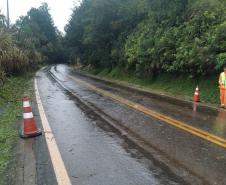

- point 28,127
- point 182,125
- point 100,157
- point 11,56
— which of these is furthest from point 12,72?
point 100,157

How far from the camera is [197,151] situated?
7.14m

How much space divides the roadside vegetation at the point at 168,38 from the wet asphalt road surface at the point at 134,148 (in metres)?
4.96

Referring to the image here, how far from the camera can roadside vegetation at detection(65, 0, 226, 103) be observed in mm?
17047

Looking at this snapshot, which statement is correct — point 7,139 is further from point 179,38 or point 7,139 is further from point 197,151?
point 179,38

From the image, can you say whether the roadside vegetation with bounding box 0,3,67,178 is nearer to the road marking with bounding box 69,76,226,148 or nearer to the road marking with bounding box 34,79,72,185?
the road marking with bounding box 34,79,72,185

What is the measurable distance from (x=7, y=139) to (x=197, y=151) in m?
4.46

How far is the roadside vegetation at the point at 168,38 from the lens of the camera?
55.9ft

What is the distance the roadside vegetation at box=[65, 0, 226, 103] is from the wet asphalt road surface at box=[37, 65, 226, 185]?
496cm

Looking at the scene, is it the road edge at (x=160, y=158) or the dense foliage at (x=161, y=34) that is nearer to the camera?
the road edge at (x=160, y=158)

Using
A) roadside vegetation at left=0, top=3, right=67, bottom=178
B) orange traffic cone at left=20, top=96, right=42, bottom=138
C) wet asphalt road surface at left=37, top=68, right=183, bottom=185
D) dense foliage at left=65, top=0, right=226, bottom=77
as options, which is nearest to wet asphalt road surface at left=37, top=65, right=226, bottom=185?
wet asphalt road surface at left=37, top=68, right=183, bottom=185

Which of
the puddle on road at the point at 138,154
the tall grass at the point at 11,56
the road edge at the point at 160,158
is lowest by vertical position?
the puddle on road at the point at 138,154

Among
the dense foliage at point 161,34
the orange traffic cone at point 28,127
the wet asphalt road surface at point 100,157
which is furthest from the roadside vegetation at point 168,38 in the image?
the orange traffic cone at point 28,127

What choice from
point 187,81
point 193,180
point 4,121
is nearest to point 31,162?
point 193,180

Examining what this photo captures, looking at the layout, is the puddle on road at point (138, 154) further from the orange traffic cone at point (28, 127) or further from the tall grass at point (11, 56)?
the tall grass at point (11, 56)
